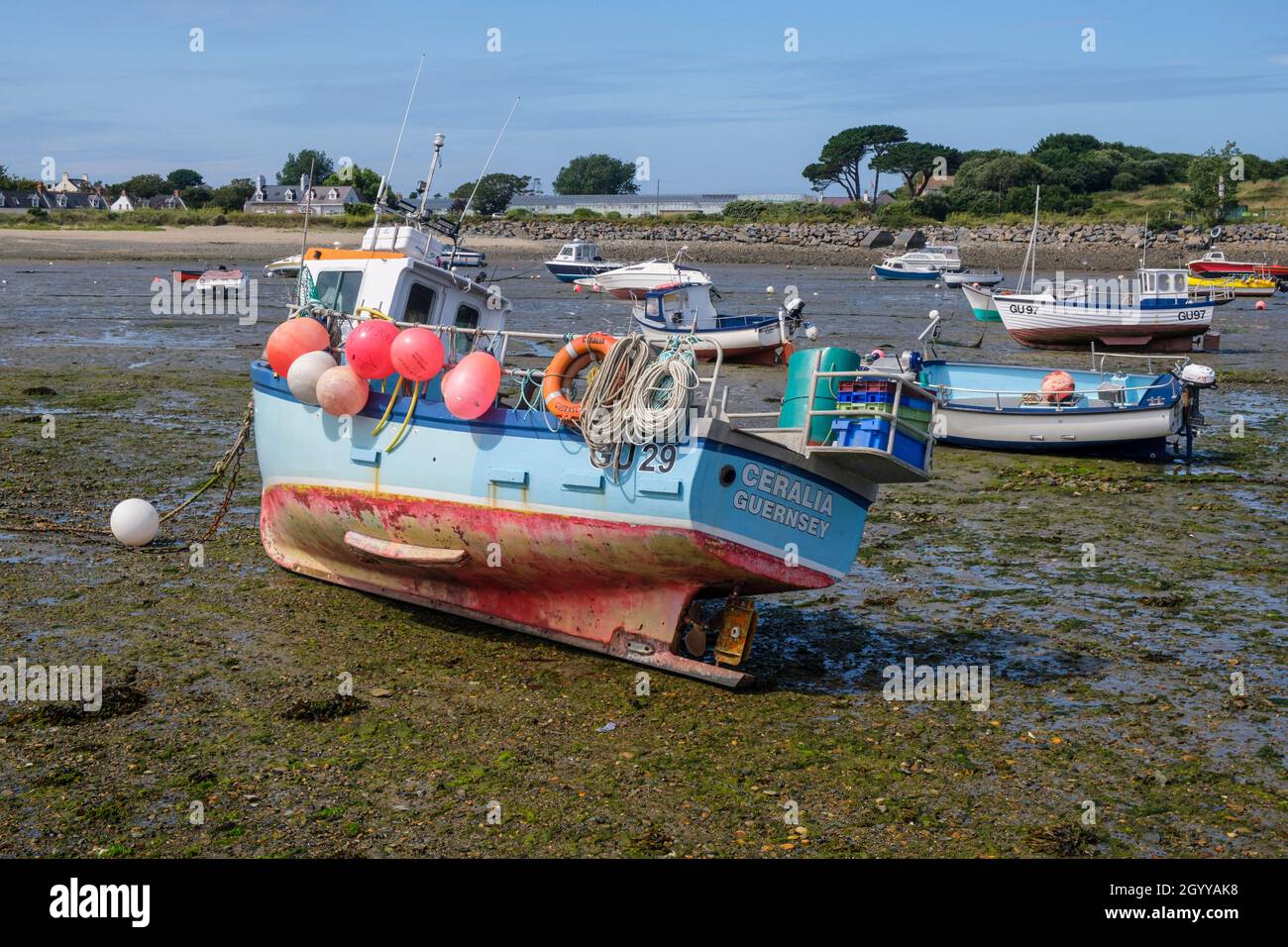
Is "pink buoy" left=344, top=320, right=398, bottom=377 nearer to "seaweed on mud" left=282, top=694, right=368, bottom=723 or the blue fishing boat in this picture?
the blue fishing boat

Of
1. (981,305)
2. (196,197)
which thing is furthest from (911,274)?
(196,197)

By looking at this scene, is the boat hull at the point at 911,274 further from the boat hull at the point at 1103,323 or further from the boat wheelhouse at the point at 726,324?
the boat wheelhouse at the point at 726,324

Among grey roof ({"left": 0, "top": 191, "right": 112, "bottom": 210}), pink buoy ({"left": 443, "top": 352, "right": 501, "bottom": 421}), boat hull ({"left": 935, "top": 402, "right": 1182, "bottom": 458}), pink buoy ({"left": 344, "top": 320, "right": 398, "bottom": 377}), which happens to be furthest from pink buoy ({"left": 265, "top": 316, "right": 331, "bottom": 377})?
grey roof ({"left": 0, "top": 191, "right": 112, "bottom": 210})

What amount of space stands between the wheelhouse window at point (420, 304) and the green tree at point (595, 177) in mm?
141446

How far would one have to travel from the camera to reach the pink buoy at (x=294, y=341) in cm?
1048

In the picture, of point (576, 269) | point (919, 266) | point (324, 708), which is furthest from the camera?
point (919, 266)

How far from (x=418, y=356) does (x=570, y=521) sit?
5.81 feet

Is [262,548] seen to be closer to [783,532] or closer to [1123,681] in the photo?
[783,532]

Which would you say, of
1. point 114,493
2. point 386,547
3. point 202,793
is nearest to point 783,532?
point 386,547

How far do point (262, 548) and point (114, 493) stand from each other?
2.70 metres

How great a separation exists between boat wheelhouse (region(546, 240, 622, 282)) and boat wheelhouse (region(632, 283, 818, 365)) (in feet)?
85.5

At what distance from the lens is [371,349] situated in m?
9.76

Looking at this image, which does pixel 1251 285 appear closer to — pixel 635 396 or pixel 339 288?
pixel 339 288
